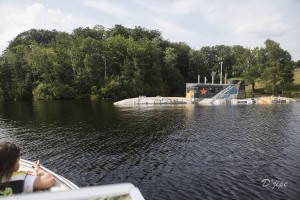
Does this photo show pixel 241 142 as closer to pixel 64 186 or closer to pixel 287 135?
pixel 287 135

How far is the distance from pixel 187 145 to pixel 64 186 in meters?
22.3

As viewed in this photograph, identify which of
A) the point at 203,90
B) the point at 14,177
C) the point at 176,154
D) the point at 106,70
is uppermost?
the point at 106,70

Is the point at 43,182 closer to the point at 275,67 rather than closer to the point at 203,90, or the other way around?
the point at 203,90

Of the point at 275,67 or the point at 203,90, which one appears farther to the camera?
the point at 275,67

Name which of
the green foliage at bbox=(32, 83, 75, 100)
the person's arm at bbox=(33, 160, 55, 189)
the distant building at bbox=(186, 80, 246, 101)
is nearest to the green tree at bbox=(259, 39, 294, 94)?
the distant building at bbox=(186, 80, 246, 101)

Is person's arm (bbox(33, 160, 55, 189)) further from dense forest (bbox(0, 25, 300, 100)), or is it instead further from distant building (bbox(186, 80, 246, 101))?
dense forest (bbox(0, 25, 300, 100))

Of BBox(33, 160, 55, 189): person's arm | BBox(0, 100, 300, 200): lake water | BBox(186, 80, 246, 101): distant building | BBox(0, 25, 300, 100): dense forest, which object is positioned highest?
BBox(0, 25, 300, 100): dense forest

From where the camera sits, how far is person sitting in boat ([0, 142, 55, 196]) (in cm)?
666

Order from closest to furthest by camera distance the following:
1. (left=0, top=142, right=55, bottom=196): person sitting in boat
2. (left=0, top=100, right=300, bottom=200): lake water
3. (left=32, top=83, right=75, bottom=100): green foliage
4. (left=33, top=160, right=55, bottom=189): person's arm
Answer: (left=0, top=142, right=55, bottom=196): person sitting in boat
(left=33, top=160, right=55, bottom=189): person's arm
(left=0, top=100, right=300, bottom=200): lake water
(left=32, top=83, right=75, bottom=100): green foliage

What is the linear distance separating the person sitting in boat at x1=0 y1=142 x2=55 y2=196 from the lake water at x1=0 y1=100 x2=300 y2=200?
10687mm

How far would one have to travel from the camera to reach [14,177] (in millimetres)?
7992

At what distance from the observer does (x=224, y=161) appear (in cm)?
2498

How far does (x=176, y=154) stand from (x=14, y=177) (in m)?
20.7

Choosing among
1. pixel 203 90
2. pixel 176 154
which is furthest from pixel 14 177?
pixel 203 90
